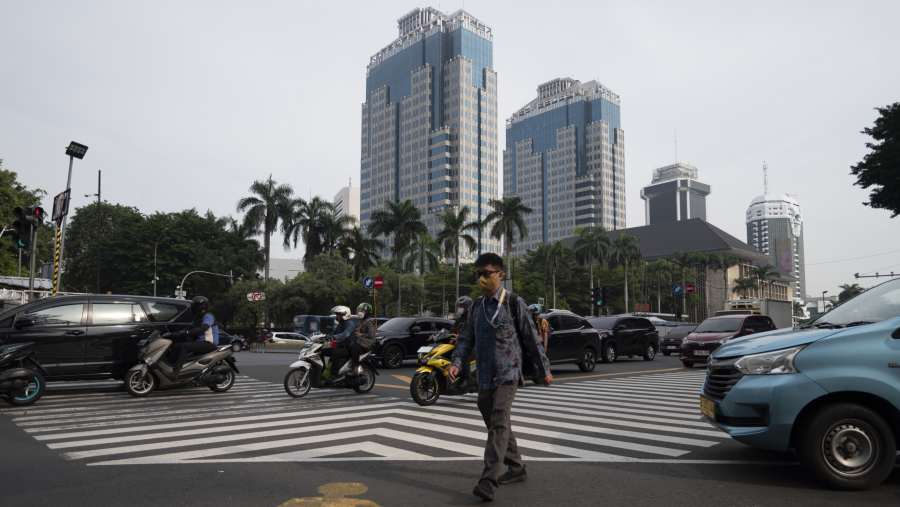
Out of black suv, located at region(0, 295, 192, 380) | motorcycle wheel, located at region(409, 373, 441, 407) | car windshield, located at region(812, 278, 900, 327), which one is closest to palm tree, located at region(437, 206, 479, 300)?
black suv, located at region(0, 295, 192, 380)

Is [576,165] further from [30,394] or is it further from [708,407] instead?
[708,407]

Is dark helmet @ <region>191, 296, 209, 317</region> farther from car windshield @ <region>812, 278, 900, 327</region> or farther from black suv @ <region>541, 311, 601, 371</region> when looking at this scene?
car windshield @ <region>812, 278, 900, 327</region>

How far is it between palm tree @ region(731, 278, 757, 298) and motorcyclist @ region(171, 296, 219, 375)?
123 meters

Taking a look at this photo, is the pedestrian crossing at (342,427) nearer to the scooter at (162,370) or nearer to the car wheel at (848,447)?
the scooter at (162,370)

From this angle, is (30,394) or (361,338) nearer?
(30,394)

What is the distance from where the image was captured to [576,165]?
188m

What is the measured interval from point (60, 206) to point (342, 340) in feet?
38.3

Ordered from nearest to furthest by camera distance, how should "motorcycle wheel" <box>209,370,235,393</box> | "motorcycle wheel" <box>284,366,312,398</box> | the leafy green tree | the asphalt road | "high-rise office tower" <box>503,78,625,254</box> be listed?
the asphalt road < "motorcycle wheel" <box>284,366,312,398</box> < "motorcycle wheel" <box>209,370,235,393</box> < the leafy green tree < "high-rise office tower" <box>503,78,625,254</box>

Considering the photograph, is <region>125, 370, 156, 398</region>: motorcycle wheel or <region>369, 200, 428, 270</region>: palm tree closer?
<region>125, 370, 156, 398</region>: motorcycle wheel

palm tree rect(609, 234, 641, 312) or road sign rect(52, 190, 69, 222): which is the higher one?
palm tree rect(609, 234, 641, 312)

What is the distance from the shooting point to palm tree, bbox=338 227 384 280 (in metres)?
64.5

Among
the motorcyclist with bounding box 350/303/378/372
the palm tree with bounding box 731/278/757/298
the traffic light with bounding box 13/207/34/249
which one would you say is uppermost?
the palm tree with bounding box 731/278/757/298

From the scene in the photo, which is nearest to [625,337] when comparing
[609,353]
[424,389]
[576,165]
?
[609,353]

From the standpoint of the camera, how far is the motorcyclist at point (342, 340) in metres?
12.2
